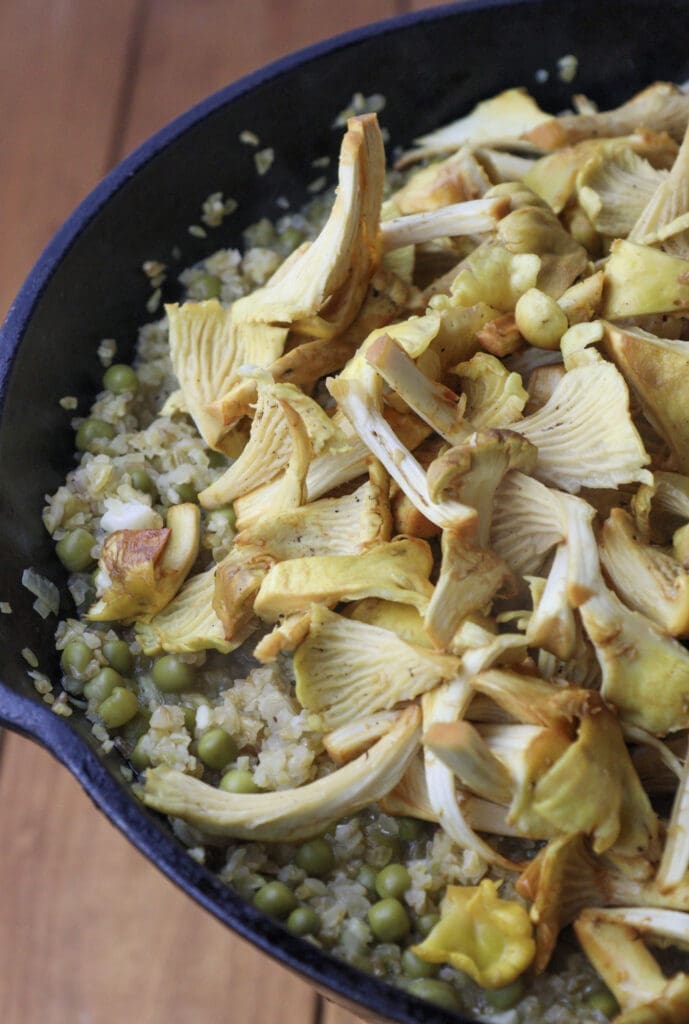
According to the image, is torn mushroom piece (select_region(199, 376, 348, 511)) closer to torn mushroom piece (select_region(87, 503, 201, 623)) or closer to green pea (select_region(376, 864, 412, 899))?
torn mushroom piece (select_region(87, 503, 201, 623))

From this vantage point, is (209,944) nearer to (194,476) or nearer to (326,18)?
(194,476)

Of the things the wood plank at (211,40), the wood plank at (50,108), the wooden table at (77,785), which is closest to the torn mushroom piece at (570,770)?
the wooden table at (77,785)

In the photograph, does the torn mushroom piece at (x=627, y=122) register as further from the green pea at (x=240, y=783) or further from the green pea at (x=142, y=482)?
the green pea at (x=240, y=783)

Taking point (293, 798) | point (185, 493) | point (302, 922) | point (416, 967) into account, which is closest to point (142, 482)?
point (185, 493)

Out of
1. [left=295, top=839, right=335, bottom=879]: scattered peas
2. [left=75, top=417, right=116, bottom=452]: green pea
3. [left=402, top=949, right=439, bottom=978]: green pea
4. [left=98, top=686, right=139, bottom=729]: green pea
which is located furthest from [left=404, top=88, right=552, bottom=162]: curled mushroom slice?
[left=402, top=949, right=439, bottom=978]: green pea

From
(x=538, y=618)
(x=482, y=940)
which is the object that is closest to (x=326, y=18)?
→ (x=538, y=618)

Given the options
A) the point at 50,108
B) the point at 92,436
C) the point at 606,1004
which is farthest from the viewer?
the point at 50,108

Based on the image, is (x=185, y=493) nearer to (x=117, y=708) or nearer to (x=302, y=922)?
(x=117, y=708)
